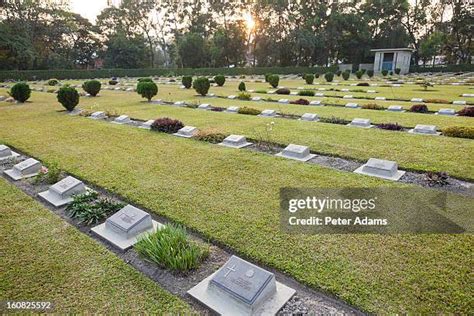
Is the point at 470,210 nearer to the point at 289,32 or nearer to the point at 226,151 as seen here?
the point at 226,151

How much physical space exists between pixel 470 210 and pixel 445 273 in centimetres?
171

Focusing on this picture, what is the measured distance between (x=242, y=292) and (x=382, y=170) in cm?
388

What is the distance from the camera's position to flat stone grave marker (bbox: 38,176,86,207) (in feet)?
15.3

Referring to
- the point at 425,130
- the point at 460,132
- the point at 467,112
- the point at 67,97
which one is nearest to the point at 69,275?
the point at 425,130

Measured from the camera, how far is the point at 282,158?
645 cm

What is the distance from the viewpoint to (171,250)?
3176 millimetres

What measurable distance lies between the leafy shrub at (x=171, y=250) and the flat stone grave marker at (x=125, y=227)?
0.81 ft

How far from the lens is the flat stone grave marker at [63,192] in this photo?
4.66 meters

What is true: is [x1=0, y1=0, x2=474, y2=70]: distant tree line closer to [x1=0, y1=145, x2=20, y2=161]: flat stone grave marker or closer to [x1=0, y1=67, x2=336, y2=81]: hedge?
[x1=0, y1=67, x2=336, y2=81]: hedge

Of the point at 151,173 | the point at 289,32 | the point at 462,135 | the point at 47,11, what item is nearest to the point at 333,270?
the point at 151,173

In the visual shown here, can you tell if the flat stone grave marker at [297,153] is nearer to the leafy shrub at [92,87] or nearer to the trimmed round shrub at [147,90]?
the trimmed round shrub at [147,90]

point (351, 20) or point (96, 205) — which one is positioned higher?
point (351, 20)

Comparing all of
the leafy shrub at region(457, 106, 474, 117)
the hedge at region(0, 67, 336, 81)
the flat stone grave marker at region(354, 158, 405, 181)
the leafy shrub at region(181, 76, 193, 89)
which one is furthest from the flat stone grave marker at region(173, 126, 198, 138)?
the hedge at region(0, 67, 336, 81)

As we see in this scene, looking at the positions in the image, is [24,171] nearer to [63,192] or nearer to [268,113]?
[63,192]
